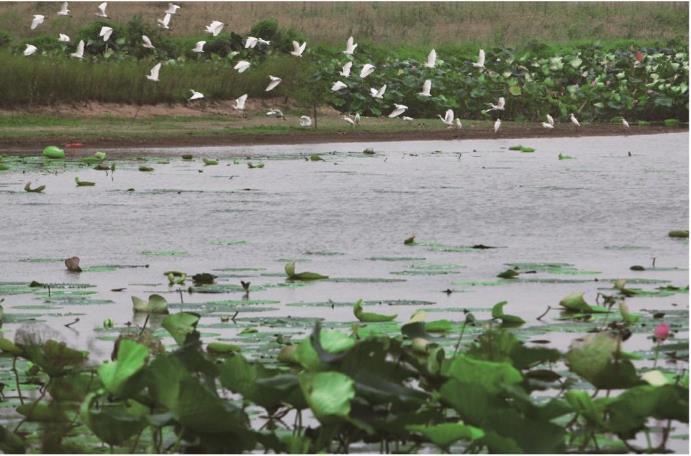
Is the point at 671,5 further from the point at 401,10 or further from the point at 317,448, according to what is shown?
the point at 317,448

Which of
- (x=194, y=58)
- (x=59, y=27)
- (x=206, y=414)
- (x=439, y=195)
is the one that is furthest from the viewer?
(x=59, y=27)

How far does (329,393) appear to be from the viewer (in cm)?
445

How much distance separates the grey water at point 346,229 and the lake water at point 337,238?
0.06 ft

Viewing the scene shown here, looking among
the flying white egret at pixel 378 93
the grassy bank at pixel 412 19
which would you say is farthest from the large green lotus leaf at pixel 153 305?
the grassy bank at pixel 412 19

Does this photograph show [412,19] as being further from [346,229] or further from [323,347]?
[323,347]

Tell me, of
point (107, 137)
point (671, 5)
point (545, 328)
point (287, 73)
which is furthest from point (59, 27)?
point (545, 328)

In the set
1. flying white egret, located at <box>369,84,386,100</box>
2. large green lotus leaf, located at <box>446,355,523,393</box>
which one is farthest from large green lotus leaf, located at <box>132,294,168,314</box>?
flying white egret, located at <box>369,84,386,100</box>

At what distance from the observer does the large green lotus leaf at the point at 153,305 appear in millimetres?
7531

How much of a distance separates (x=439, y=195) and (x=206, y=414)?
11.9m

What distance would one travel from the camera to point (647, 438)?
4746 millimetres

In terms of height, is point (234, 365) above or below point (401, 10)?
above

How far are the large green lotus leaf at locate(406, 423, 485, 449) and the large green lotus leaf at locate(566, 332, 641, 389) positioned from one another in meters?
0.68

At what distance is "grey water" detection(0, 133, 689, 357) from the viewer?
8453 millimetres

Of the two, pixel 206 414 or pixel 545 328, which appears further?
pixel 545 328
